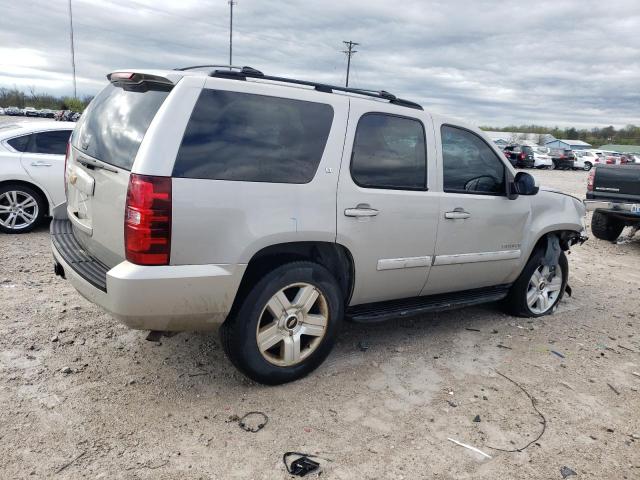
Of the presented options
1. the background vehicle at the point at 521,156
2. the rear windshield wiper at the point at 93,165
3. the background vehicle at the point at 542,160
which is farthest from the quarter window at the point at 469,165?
the background vehicle at the point at 542,160

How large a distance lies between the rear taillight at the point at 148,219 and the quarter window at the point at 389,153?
130 centimetres

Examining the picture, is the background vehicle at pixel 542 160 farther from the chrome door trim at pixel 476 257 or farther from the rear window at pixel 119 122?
the rear window at pixel 119 122

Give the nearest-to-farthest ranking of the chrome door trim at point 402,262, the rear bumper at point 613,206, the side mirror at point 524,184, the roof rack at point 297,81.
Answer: the roof rack at point 297,81, the chrome door trim at point 402,262, the side mirror at point 524,184, the rear bumper at point 613,206

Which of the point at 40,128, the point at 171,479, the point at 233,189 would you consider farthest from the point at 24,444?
the point at 40,128

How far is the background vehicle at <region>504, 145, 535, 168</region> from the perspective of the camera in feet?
115

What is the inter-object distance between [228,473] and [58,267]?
1939mm

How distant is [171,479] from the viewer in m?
2.55

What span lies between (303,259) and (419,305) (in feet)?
Answer: 3.90

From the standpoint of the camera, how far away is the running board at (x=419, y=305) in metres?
3.84

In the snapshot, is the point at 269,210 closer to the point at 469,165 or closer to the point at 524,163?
the point at 469,165

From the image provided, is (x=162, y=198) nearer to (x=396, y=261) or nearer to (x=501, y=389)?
(x=396, y=261)

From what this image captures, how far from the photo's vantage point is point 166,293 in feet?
9.42

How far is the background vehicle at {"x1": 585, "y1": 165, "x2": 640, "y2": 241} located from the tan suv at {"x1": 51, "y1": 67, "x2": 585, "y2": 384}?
16.5 feet

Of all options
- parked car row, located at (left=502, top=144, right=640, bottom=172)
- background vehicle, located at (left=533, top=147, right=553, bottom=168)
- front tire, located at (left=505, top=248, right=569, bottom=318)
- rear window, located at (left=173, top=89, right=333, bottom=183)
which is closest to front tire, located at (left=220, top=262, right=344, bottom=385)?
rear window, located at (left=173, top=89, right=333, bottom=183)
